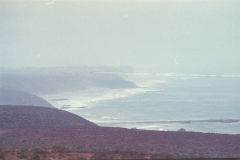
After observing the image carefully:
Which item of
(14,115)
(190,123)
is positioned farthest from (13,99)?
(14,115)

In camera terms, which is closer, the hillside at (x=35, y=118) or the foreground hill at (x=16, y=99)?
the hillside at (x=35, y=118)

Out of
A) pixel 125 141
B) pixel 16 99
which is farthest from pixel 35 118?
pixel 16 99

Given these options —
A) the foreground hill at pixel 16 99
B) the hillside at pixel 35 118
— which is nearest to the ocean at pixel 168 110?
the foreground hill at pixel 16 99

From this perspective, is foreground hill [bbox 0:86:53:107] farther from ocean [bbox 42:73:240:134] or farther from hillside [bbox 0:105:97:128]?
hillside [bbox 0:105:97:128]

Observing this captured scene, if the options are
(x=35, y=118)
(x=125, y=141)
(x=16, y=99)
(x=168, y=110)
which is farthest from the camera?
(x=168, y=110)

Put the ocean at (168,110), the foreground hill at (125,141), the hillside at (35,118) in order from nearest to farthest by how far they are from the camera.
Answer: the foreground hill at (125,141)
the hillside at (35,118)
the ocean at (168,110)

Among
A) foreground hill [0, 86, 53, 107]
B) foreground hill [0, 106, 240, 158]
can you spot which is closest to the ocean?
foreground hill [0, 86, 53, 107]

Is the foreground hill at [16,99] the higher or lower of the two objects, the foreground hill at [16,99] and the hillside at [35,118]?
the higher

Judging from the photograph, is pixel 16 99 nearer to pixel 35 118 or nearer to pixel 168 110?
pixel 168 110

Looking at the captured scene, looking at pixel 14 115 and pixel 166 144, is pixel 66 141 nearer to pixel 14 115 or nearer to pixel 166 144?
pixel 166 144

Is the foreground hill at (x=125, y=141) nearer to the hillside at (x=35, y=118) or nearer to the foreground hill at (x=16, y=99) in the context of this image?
the hillside at (x=35, y=118)

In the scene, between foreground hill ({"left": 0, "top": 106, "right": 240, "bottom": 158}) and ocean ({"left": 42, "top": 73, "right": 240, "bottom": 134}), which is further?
ocean ({"left": 42, "top": 73, "right": 240, "bottom": 134})

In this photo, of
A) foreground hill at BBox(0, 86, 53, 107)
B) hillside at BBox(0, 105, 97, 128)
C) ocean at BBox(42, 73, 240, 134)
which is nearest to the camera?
hillside at BBox(0, 105, 97, 128)
